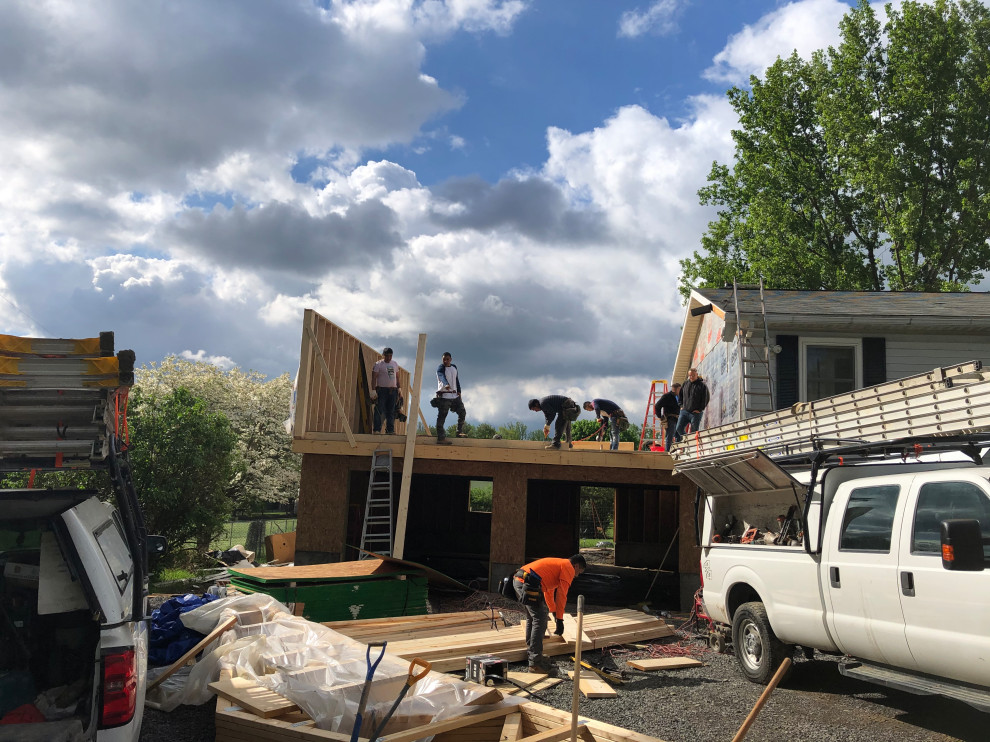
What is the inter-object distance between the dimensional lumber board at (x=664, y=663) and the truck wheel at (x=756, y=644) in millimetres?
733

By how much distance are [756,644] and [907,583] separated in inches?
96.1

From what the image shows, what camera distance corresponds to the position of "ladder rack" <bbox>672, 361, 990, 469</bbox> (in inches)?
232

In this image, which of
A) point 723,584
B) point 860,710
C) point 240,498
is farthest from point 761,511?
point 240,498

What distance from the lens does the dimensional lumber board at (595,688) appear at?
7.30 meters

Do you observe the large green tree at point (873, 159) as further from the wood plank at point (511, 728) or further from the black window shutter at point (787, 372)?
the wood plank at point (511, 728)

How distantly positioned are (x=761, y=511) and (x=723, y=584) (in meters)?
1.23

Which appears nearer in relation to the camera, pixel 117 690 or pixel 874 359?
pixel 117 690

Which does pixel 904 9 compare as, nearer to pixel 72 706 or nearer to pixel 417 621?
pixel 417 621

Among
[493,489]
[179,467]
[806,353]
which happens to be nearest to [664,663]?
[493,489]

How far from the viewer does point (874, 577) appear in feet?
19.7

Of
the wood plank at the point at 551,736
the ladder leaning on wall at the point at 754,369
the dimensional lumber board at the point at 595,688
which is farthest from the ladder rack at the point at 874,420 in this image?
the ladder leaning on wall at the point at 754,369

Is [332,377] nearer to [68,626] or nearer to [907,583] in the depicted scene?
[68,626]

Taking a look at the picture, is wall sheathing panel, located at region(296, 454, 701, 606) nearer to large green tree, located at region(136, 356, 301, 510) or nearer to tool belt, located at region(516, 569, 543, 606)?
tool belt, located at region(516, 569, 543, 606)

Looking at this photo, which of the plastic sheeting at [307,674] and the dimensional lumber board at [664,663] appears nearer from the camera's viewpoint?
the plastic sheeting at [307,674]
